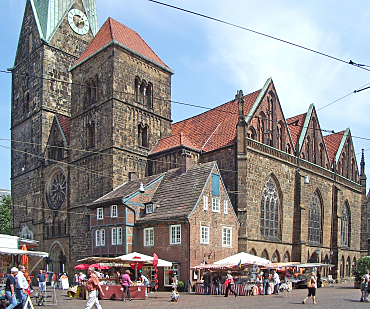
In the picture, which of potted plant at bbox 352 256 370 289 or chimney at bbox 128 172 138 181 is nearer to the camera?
potted plant at bbox 352 256 370 289

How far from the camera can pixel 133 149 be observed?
39.0 m

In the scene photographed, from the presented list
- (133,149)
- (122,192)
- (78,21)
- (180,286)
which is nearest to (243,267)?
(180,286)

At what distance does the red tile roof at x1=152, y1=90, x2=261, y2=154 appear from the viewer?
3798 cm

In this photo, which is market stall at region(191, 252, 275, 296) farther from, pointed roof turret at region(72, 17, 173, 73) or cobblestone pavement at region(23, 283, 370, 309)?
pointed roof turret at region(72, 17, 173, 73)

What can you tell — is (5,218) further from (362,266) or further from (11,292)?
(11,292)

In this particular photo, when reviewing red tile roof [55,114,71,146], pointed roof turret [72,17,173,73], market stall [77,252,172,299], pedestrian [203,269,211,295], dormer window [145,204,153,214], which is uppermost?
pointed roof turret [72,17,173,73]

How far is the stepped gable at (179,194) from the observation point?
2975 centimetres

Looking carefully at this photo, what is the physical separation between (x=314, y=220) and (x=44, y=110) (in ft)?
94.2

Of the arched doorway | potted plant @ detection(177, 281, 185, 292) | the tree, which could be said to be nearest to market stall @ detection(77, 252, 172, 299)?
potted plant @ detection(177, 281, 185, 292)

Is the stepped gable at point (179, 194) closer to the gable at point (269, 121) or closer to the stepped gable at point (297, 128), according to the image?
the gable at point (269, 121)

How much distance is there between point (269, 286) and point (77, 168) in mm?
20641

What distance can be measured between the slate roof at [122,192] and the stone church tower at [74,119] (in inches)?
37.1

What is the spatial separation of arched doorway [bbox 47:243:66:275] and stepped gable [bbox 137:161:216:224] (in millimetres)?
13077

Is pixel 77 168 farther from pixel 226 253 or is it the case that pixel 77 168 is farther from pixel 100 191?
pixel 226 253
